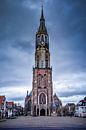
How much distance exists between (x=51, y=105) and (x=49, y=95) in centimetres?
386

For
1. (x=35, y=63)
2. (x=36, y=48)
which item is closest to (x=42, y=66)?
(x=35, y=63)

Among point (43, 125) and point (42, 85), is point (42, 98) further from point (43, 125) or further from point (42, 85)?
point (43, 125)

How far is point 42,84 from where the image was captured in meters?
95.8

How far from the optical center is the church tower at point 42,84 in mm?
92500

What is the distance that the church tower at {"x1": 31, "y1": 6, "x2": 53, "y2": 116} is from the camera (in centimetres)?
9250

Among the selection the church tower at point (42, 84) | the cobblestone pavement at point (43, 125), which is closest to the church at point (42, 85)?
the church tower at point (42, 84)

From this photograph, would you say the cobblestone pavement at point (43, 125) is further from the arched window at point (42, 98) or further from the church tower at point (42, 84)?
the arched window at point (42, 98)

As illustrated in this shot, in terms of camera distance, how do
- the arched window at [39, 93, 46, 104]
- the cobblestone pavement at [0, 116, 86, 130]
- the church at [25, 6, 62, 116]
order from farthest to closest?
the arched window at [39, 93, 46, 104] < the church at [25, 6, 62, 116] < the cobblestone pavement at [0, 116, 86, 130]

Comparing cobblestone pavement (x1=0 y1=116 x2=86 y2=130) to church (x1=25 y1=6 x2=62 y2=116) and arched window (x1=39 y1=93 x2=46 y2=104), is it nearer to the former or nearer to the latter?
church (x1=25 y1=6 x2=62 y2=116)

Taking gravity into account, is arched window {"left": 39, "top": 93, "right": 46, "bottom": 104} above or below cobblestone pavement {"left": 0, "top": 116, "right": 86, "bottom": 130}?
above

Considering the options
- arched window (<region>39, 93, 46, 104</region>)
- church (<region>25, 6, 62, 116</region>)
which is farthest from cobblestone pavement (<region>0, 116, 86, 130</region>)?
arched window (<region>39, 93, 46, 104</region>)

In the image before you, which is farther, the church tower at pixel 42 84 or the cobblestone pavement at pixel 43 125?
the church tower at pixel 42 84

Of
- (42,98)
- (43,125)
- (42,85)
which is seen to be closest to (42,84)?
(42,85)

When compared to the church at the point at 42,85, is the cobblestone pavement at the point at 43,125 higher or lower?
lower
